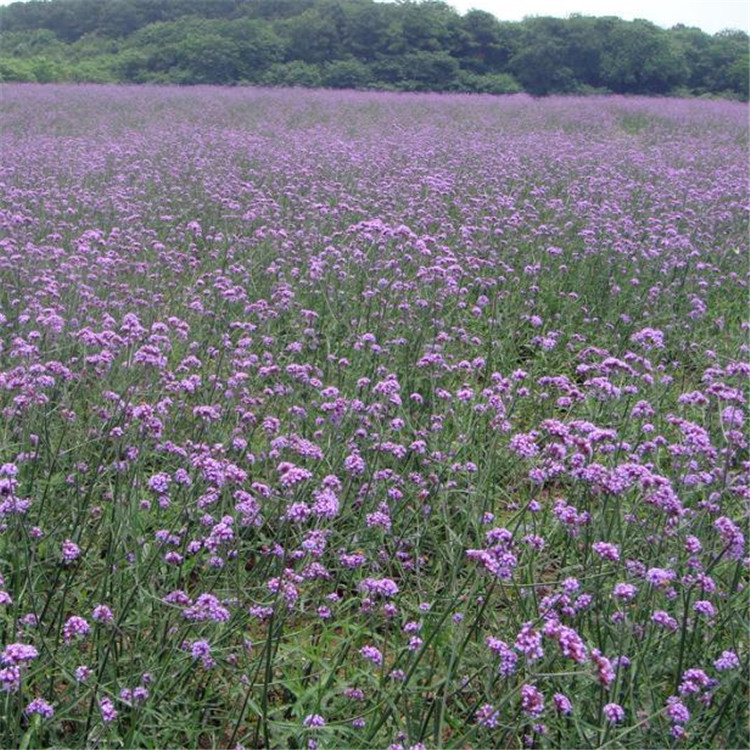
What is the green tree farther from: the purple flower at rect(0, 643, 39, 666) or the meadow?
the purple flower at rect(0, 643, 39, 666)

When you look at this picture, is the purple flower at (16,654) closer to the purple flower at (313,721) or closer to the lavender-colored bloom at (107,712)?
the lavender-colored bloom at (107,712)

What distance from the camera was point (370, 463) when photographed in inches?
116

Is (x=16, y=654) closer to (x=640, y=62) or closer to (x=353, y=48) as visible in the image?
(x=353, y=48)

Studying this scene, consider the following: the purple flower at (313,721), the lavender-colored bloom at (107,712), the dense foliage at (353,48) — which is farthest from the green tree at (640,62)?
the lavender-colored bloom at (107,712)

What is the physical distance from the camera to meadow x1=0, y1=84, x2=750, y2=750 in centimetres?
197

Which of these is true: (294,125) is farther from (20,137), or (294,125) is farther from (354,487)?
(354,487)

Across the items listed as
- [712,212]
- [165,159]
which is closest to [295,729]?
[712,212]

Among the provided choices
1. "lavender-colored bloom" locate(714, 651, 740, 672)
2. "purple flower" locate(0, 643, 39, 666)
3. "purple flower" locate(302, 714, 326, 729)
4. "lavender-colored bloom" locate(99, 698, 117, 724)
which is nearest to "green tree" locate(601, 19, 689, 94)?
"lavender-colored bloom" locate(714, 651, 740, 672)

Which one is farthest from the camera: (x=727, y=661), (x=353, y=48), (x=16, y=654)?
(x=353, y=48)

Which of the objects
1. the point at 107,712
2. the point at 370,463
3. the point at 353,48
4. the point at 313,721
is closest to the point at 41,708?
the point at 107,712

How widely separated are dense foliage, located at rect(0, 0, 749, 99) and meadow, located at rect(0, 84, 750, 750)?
14.9 meters

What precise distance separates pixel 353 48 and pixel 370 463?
895 inches

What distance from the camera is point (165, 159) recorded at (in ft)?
28.0

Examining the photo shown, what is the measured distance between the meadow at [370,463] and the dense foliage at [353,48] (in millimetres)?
14934
